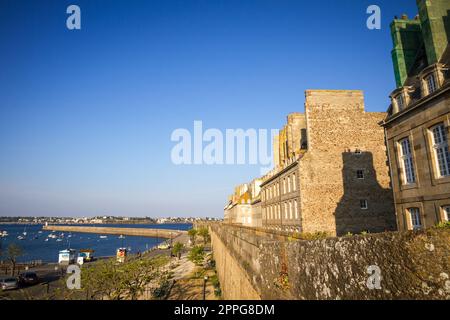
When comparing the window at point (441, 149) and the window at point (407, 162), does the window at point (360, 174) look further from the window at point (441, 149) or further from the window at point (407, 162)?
the window at point (441, 149)

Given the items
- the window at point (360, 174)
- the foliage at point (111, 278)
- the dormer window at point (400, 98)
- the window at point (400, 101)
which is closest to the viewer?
the dormer window at point (400, 98)

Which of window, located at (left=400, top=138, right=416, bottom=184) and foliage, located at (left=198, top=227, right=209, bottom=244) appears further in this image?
foliage, located at (left=198, top=227, right=209, bottom=244)

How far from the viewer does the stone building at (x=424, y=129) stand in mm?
14148

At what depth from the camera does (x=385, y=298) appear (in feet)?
8.71

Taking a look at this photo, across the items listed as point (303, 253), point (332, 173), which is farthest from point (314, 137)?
point (303, 253)

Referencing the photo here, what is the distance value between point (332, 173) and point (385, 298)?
29.6 m

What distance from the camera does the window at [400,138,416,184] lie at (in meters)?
16.7

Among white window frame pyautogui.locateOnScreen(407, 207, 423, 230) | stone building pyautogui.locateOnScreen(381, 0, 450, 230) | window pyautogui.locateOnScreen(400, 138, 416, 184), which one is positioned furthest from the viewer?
window pyautogui.locateOnScreen(400, 138, 416, 184)

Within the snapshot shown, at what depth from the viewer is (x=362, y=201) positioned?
1171 inches

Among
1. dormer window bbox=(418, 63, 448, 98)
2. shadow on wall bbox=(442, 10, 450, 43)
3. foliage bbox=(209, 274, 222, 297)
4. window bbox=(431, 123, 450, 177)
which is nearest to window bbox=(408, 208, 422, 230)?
window bbox=(431, 123, 450, 177)

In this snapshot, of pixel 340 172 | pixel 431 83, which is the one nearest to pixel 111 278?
pixel 340 172

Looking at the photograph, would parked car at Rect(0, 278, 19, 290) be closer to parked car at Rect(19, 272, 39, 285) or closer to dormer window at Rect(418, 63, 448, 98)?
parked car at Rect(19, 272, 39, 285)

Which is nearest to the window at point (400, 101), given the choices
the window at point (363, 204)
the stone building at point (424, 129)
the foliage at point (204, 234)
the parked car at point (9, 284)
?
the stone building at point (424, 129)
